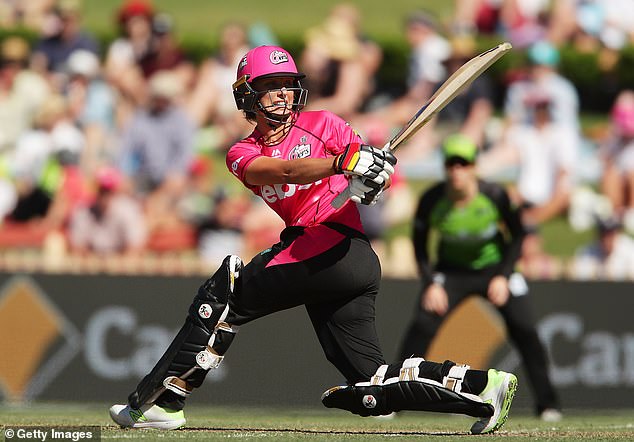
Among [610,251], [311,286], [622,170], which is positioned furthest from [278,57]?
[622,170]

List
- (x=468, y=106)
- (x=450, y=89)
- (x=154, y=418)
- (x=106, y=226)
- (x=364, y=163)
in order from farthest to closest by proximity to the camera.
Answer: (x=468, y=106), (x=106, y=226), (x=154, y=418), (x=450, y=89), (x=364, y=163)

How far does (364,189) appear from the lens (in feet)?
20.4

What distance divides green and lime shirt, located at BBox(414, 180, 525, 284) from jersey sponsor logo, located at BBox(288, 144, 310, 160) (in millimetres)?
2929

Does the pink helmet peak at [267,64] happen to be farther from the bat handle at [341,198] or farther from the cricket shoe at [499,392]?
the cricket shoe at [499,392]

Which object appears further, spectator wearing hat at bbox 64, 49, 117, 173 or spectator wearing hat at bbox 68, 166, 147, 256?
spectator wearing hat at bbox 64, 49, 117, 173

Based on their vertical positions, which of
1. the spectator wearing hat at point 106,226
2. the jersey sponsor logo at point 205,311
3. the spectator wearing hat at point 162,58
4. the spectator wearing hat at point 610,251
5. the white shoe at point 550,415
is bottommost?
the white shoe at point 550,415

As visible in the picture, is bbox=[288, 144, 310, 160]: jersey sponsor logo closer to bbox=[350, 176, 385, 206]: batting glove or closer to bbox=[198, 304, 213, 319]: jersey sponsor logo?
bbox=[350, 176, 385, 206]: batting glove

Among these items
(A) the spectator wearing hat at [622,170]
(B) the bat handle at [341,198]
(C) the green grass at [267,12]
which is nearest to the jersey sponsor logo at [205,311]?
(B) the bat handle at [341,198]

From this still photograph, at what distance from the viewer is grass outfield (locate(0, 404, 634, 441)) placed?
270 inches

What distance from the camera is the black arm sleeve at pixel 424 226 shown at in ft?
31.4

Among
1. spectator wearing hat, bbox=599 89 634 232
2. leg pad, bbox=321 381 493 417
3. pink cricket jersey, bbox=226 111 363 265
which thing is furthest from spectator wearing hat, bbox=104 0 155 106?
leg pad, bbox=321 381 493 417

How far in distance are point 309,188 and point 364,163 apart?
738mm

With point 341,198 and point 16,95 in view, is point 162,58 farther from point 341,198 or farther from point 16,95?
point 341,198

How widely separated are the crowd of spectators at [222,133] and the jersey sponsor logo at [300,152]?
4.60 m
